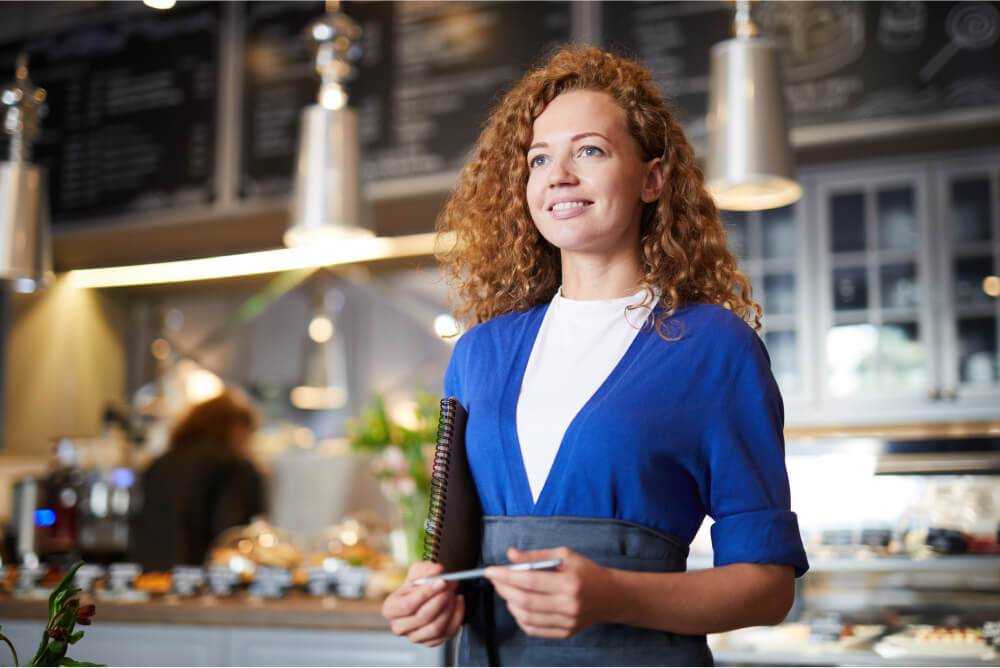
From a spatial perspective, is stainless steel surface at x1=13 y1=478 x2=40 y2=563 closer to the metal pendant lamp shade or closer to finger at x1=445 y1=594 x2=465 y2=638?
the metal pendant lamp shade

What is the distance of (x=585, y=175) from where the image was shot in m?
1.09

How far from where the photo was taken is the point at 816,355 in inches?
131

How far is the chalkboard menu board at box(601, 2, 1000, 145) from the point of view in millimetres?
3047

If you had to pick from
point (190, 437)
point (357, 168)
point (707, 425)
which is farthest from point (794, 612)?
point (190, 437)

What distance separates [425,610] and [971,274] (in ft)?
8.80

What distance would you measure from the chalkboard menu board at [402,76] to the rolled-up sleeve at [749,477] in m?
2.55

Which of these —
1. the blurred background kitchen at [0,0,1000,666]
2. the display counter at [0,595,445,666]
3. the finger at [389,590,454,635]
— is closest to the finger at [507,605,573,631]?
the finger at [389,590,454,635]

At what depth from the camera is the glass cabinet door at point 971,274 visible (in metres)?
3.17

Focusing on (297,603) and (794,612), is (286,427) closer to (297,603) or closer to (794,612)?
(297,603)

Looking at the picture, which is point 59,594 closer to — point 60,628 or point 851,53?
point 60,628

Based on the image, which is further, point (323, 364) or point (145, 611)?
point (323, 364)

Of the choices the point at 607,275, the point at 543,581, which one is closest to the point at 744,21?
the point at 607,275

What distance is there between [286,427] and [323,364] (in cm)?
35

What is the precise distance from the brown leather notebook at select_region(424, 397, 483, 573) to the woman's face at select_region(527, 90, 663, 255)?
0.21 m
